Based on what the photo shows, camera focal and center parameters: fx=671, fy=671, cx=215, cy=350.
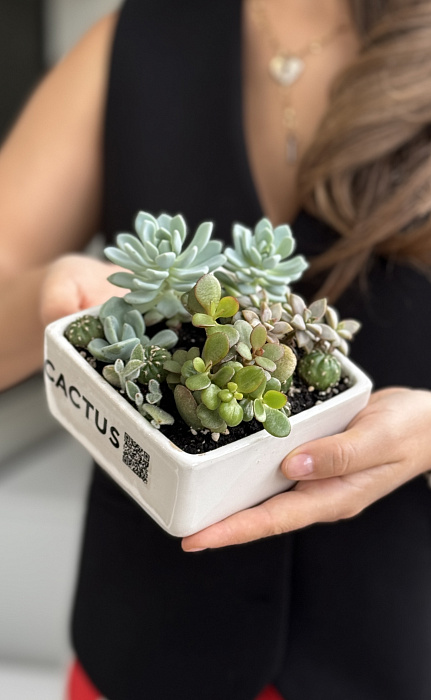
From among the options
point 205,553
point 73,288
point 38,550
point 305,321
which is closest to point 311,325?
point 305,321

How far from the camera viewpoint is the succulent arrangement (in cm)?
42

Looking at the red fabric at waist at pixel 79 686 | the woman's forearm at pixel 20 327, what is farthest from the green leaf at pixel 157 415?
the red fabric at waist at pixel 79 686

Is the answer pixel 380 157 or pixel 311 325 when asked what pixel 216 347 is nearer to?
pixel 311 325

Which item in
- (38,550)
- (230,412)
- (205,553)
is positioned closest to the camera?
(230,412)

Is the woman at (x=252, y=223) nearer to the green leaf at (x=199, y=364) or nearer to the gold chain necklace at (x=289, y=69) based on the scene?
the gold chain necklace at (x=289, y=69)

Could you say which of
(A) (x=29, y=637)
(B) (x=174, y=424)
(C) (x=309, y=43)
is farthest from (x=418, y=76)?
(A) (x=29, y=637)

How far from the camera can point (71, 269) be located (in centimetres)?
64

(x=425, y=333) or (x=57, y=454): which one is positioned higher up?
(x=425, y=333)

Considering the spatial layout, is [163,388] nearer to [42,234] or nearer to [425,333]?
[425,333]

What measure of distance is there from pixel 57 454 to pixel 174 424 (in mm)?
711

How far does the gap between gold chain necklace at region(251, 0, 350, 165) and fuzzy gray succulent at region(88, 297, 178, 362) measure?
54 cm

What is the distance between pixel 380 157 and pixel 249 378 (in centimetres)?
54

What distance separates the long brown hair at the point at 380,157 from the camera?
81 cm

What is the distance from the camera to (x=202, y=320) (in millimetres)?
422
